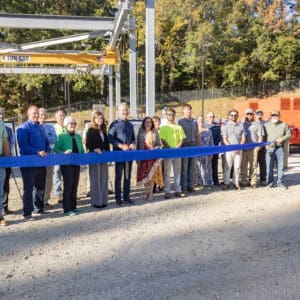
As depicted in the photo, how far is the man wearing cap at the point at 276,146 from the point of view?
9.63 metres

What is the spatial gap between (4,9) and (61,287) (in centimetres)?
4336

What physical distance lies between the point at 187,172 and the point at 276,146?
7.56 feet

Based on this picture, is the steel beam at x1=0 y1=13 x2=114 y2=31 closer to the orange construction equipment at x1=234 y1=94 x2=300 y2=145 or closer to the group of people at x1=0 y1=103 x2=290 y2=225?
the group of people at x1=0 y1=103 x2=290 y2=225

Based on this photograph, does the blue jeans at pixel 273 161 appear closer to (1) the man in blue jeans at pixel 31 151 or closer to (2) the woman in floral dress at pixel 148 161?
(2) the woman in floral dress at pixel 148 161

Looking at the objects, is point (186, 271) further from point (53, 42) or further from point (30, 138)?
point (53, 42)

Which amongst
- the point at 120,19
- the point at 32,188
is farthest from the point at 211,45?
the point at 32,188

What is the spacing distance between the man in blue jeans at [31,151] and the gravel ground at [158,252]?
36 cm

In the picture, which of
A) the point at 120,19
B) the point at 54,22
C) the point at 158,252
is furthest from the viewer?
the point at 54,22

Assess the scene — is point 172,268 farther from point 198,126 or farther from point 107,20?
point 107,20

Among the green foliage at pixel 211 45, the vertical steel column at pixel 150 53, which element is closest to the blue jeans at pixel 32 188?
the vertical steel column at pixel 150 53

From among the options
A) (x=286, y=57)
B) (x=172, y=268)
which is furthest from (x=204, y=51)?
(x=172, y=268)

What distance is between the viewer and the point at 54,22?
36.8ft

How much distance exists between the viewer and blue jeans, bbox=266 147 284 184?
9.61 metres

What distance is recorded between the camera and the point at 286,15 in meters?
51.0
